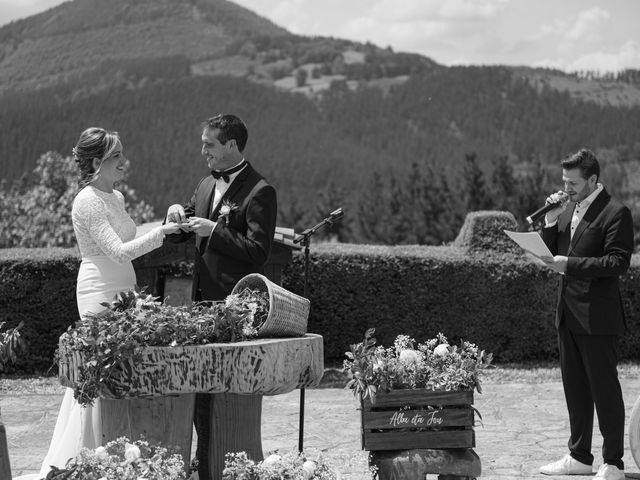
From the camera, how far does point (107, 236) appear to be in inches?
196

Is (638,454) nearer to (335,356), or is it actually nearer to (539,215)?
(539,215)

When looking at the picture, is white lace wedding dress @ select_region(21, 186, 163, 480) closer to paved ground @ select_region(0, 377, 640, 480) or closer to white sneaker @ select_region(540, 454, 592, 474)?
paved ground @ select_region(0, 377, 640, 480)

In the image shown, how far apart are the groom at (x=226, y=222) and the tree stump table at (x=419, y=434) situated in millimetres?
906

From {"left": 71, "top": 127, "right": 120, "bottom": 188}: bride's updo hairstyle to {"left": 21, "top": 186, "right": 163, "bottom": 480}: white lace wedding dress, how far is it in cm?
10

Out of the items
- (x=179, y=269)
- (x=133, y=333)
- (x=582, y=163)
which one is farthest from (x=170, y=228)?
(x=179, y=269)

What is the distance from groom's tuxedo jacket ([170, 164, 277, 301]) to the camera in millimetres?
5156

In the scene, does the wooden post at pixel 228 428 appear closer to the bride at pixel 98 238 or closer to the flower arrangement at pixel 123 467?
the bride at pixel 98 238

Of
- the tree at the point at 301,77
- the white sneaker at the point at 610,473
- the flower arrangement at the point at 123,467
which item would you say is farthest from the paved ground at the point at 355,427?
the tree at the point at 301,77

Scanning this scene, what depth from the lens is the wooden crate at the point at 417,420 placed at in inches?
189

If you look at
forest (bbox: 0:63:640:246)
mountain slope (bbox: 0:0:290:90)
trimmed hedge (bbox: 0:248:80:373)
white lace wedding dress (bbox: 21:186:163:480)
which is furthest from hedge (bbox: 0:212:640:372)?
mountain slope (bbox: 0:0:290:90)

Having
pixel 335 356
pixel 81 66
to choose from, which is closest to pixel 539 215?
pixel 335 356

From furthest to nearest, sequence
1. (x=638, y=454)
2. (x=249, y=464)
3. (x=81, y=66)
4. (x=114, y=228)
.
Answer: (x=81, y=66) → (x=638, y=454) → (x=114, y=228) → (x=249, y=464)

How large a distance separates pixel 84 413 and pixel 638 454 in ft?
10.3

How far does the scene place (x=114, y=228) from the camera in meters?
5.12
